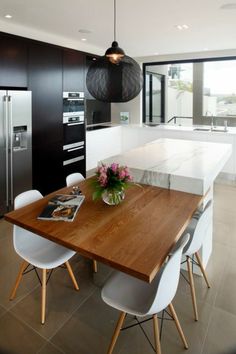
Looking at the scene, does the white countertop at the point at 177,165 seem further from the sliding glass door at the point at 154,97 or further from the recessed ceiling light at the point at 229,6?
the sliding glass door at the point at 154,97

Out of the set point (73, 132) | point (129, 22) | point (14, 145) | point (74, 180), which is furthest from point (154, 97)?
point (74, 180)

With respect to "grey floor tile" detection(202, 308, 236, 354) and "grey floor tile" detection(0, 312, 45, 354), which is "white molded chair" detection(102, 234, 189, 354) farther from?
"grey floor tile" detection(0, 312, 45, 354)

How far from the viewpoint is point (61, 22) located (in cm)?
374

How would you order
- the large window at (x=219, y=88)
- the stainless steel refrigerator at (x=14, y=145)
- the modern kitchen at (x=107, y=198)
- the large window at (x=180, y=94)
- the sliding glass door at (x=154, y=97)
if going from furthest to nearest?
the sliding glass door at (x=154, y=97), the large window at (x=180, y=94), the large window at (x=219, y=88), the stainless steel refrigerator at (x=14, y=145), the modern kitchen at (x=107, y=198)

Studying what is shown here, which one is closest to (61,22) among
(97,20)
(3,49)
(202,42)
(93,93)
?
(97,20)

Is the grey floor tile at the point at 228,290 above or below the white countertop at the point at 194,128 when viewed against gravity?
below

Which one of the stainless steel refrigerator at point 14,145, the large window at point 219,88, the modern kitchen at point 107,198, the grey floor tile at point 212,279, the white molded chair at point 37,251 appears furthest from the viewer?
the large window at point 219,88

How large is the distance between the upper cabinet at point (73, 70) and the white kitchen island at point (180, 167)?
195 cm

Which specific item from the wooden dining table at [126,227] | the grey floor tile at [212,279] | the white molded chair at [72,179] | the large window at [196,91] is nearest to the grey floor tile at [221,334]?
the grey floor tile at [212,279]

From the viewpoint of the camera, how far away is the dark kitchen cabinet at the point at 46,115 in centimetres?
406

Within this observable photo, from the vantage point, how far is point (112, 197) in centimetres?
212

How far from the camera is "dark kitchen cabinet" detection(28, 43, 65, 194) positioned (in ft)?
13.3

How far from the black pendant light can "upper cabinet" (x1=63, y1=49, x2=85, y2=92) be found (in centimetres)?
265

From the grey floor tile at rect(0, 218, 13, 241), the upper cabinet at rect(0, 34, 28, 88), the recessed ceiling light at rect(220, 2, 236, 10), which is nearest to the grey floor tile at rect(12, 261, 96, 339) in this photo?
the grey floor tile at rect(0, 218, 13, 241)
